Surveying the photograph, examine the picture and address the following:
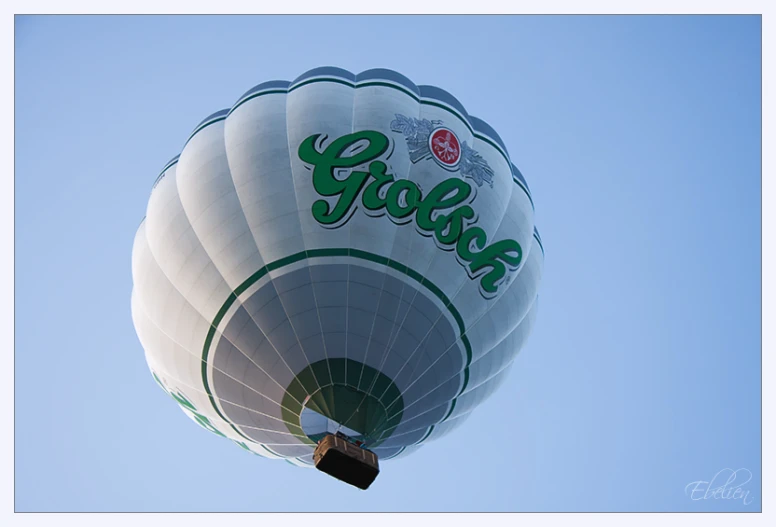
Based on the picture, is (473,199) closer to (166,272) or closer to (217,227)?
(217,227)

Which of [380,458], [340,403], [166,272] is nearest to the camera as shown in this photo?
[340,403]

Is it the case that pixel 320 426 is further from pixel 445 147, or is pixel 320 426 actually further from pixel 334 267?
pixel 445 147

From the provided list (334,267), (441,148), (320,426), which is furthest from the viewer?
(441,148)

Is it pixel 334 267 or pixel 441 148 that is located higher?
pixel 441 148

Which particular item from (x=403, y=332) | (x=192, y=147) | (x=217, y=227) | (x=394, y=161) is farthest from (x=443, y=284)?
(x=192, y=147)

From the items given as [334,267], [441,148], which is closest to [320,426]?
[334,267]
